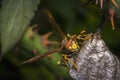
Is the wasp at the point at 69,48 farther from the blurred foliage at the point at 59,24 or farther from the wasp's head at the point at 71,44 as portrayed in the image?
the blurred foliage at the point at 59,24

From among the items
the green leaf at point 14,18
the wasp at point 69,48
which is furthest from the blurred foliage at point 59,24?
the wasp at point 69,48

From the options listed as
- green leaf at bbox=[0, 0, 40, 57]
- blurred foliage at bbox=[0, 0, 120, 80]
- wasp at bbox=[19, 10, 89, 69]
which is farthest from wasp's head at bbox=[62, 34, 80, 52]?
blurred foliage at bbox=[0, 0, 120, 80]

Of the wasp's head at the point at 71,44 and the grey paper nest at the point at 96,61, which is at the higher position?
the wasp's head at the point at 71,44

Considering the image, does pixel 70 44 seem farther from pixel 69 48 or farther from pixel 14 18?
pixel 14 18

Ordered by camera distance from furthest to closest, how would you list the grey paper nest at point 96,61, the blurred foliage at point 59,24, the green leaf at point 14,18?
the blurred foliage at point 59,24, the green leaf at point 14,18, the grey paper nest at point 96,61

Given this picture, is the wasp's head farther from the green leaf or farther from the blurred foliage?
the blurred foliage

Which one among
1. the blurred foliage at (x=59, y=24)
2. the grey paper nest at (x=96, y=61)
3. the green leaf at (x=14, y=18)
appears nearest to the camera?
the grey paper nest at (x=96, y=61)

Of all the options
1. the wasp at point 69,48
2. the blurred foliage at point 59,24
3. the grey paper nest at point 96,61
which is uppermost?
the blurred foliage at point 59,24

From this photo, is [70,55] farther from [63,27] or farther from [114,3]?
[63,27]
